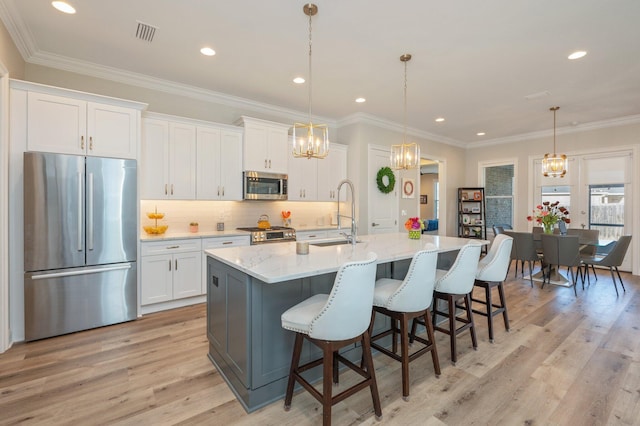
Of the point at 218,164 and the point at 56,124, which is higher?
the point at 56,124

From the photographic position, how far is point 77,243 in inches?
122

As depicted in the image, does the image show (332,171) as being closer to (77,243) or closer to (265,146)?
(265,146)

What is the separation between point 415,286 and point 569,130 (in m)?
6.58

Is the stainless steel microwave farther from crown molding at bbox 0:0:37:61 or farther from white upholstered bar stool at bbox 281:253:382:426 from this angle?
white upholstered bar stool at bbox 281:253:382:426

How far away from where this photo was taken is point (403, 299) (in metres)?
2.08

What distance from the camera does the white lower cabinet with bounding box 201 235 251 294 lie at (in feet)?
13.2

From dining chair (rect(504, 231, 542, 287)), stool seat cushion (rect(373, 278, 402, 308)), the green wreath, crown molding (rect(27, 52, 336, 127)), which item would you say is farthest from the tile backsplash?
stool seat cushion (rect(373, 278, 402, 308))

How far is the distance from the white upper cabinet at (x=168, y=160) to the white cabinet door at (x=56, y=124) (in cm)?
69

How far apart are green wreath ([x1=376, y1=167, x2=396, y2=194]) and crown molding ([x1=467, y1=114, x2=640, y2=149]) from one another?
342cm

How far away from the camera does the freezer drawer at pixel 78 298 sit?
2.94 metres

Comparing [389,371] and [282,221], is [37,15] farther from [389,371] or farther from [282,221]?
[389,371]

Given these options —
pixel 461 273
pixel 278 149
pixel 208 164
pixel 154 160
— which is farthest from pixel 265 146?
pixel 461 273

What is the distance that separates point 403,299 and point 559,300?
3.52 m

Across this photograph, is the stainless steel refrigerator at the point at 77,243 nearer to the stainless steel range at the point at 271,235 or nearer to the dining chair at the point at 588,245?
Result: the stainless steel range at the point at 271,235
